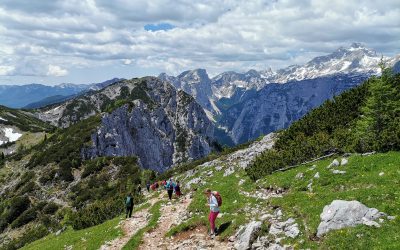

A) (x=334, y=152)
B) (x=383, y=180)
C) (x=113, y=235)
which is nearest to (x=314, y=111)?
(x=334, y=152)

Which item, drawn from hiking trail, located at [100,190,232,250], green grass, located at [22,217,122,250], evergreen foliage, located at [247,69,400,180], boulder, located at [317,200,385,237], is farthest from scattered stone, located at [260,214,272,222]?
evergreen foliage, located at [247,69,400,180]

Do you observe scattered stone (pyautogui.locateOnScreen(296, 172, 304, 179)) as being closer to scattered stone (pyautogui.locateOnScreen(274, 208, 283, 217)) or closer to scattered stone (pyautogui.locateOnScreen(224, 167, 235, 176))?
scattered stone (pyautogui.locateOnScreen(274, 208, 283, 217))

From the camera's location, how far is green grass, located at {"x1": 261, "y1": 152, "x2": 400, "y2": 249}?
16.3 m

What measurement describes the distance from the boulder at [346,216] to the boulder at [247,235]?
394 centimetres

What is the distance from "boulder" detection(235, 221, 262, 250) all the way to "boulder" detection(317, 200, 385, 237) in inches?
155

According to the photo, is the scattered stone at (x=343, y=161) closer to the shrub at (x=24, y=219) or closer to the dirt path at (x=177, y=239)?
the dirt path at (x=177, y=239)

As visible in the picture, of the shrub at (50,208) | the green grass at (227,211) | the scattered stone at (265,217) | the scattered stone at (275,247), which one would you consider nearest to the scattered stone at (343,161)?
the green grass at (227,211)

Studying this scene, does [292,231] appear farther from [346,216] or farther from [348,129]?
[348,129]

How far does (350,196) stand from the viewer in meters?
20.2

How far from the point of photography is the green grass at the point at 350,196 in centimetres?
1631

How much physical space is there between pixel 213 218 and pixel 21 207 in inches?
2493

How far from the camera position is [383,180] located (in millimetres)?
22422

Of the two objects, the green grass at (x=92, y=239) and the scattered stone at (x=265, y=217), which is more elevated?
the scattered stone at (x=265, y=217)

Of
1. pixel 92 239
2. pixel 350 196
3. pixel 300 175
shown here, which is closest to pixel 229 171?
pixel 300 175
